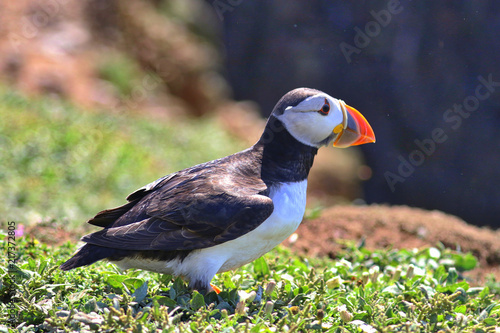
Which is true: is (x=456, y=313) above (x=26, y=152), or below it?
below

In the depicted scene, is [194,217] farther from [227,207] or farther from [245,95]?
[245,95]

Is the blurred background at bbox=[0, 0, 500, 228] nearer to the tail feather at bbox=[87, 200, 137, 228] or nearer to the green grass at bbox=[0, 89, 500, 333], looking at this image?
the green grass at bbox=[0, 89, 500, 333]

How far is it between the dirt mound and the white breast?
2.15m

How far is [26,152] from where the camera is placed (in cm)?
820

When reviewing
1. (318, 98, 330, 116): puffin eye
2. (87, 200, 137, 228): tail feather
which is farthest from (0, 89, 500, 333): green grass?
(318, 98, 330, 116): puffin eye

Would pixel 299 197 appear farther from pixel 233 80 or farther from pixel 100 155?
pixel 233 80

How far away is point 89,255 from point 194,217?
0.75m

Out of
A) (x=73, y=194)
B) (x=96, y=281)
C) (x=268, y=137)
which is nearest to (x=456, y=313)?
(x=268, y=137)

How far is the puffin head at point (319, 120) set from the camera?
4309mm

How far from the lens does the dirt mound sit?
21.3 feet

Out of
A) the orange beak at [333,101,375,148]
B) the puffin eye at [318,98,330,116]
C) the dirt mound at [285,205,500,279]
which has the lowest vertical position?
the dirt mound at [285,205,500,279]

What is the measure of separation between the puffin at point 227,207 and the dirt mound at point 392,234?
82.9 inches

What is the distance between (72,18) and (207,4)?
4831 mm

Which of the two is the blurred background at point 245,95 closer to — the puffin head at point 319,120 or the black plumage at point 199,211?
the black plumage at point 199,211
